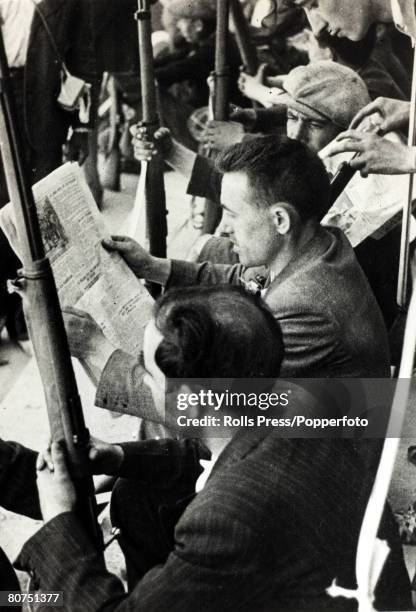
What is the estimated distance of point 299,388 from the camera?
3.49ft

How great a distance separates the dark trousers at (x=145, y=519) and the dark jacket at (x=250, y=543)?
152 mm

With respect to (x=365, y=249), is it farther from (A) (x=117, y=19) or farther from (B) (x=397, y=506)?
(A) (x=117, y=19)

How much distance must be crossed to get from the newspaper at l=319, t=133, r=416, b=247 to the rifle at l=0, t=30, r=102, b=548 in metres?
0.45

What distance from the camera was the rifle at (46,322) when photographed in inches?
34.7

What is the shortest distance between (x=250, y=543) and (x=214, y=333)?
0.26m

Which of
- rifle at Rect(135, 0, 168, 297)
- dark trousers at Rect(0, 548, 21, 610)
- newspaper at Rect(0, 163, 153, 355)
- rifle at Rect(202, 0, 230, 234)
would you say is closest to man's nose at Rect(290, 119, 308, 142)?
rifle at Rect(202, 0, 230, 234)

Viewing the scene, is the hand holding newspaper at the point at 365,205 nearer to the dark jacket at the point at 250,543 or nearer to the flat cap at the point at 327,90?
the flat cap at the point at 327,90

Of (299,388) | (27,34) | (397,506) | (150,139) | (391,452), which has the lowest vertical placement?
(397,506)

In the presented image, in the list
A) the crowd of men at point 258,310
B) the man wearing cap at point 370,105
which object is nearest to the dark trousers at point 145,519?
the crowd of men at point 258,310

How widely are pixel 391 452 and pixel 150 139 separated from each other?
638 millimetres

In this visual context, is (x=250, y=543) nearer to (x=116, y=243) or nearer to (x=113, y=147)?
(x=116, y=243)

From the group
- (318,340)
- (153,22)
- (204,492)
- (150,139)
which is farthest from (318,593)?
(153,22)

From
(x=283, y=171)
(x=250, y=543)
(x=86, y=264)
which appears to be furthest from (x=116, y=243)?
(x=250, y=543)

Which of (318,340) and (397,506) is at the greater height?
(318,340)
